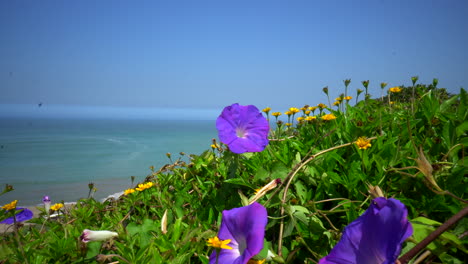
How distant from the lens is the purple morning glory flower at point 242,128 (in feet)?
4.26

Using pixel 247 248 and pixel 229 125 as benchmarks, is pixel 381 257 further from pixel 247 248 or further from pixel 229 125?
pixel 229 125

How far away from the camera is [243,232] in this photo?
82 cm

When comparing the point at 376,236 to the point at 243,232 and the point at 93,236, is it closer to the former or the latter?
the point at 243,232

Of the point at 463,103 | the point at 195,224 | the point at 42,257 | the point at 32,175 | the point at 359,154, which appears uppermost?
the point at 463,103

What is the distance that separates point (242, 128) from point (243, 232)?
0.74 metres

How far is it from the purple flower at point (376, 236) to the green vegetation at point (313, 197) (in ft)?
0.51

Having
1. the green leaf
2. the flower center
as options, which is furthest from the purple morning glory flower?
the green leaf

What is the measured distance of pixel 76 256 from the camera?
45.7 inches

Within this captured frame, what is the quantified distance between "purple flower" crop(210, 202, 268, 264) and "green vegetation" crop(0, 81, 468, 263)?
4.0 inches

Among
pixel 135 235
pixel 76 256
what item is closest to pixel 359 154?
pixel 135 235

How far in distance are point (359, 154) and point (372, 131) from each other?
0.38m

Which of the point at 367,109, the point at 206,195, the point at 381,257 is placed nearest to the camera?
the point at 381,257

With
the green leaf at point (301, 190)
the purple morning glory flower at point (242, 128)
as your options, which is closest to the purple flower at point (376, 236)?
the green leaf at point (301, 190)

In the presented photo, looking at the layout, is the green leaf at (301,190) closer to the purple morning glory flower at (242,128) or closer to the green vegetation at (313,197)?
the green vegetation at (313,197)
